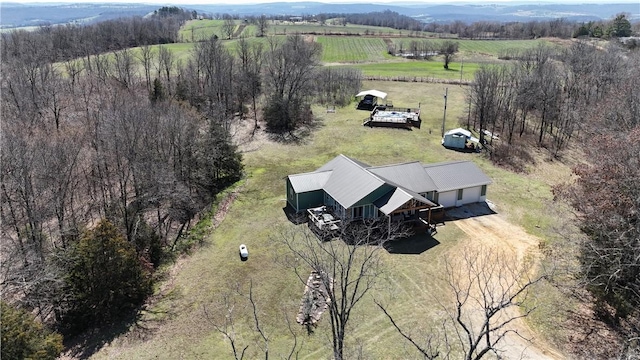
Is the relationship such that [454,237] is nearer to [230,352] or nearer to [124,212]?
[230,352]

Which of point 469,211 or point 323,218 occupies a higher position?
point 323,218

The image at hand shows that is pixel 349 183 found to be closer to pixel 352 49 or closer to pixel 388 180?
pixel 388 180

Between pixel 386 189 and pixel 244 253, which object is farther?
pixel 386 189

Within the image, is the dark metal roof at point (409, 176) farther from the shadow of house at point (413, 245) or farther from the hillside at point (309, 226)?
the shadow of house at point (413, 245)

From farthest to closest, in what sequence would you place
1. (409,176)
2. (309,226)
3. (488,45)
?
1. (488,45)
2. (409,176)
3. (309,226)

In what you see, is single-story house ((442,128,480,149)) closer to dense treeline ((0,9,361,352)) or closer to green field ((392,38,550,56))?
dense treeline ((0,9,361,352))

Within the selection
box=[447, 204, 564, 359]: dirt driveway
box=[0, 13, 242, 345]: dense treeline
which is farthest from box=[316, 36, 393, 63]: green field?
box=[447, 204, 564, 359]: dirt driveway

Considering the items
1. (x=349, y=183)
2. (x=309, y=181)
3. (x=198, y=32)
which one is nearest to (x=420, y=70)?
(x=309, y=181)
